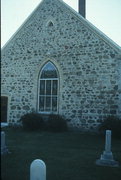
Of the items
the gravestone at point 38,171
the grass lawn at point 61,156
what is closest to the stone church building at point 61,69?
the grass lawn at point 61,156

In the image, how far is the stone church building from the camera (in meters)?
13.6

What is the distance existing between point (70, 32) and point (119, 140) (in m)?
6.97

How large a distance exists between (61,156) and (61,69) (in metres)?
7.35

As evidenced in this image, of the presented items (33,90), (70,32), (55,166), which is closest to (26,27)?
(70,32)

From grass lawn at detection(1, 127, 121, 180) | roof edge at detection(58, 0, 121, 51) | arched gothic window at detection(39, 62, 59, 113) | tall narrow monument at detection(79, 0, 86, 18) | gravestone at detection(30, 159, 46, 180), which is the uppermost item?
Answer: tall narrow monument at detection(79, 0, 86, 18)

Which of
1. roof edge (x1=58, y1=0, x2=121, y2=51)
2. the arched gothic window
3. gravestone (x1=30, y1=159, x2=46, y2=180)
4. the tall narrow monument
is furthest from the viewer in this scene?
the tall narrow monument

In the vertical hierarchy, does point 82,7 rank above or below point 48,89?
above

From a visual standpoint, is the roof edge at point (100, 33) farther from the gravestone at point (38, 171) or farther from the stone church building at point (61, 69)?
the gravestone at point (38, 171)

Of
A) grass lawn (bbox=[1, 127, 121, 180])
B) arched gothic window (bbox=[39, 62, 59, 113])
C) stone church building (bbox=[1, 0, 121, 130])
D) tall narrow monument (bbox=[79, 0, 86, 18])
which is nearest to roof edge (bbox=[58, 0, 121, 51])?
stone church building (bbox=[1, 0, 121, 130])

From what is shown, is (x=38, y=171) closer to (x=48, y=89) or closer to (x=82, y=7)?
(x=48, y=89)

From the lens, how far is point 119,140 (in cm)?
1193

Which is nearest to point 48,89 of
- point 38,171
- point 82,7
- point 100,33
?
point 100,33

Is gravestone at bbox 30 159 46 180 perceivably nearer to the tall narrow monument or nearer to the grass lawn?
the grass lawn

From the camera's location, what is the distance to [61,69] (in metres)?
14.8
